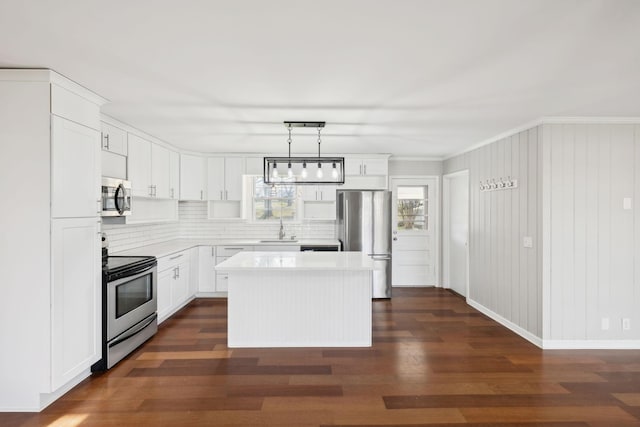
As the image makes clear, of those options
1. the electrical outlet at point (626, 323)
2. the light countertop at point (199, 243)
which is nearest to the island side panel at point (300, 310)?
the light countertop at point (199, 243)

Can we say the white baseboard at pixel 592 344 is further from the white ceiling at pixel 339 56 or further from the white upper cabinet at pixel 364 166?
the white upper cabinet at pixel 364 166

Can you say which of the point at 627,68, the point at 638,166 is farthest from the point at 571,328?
the point at 627,68

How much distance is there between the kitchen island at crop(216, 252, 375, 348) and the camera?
3.85m

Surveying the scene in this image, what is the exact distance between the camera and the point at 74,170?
2871 mm

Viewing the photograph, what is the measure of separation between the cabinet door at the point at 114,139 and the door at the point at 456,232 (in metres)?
4.65

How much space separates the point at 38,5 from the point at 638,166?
5021 millimetres

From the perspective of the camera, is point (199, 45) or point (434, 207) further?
point (434, 207)

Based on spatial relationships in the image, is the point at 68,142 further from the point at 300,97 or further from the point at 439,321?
the point at 439,321

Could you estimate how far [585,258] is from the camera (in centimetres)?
383

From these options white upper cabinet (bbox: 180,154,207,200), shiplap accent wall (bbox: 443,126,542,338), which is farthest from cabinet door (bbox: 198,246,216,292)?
shiplap accent wall (bbox: 443,126,542,338)

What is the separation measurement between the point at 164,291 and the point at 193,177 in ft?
6.72

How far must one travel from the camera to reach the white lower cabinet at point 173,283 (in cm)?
457

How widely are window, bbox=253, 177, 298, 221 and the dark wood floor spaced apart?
2605 millimetres

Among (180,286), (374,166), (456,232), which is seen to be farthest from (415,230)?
(180,286)
